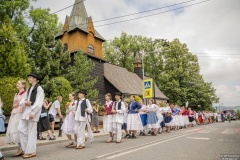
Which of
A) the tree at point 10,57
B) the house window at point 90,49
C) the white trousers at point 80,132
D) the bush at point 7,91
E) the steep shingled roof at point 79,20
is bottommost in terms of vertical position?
the white trousers at point 80,132

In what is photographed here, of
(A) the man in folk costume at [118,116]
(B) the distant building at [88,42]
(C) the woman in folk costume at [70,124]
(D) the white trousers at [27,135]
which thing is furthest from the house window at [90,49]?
(D) the white trousers at [27,135]

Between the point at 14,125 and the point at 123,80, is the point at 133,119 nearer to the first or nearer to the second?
the point at 14,125

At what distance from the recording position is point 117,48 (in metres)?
60.5

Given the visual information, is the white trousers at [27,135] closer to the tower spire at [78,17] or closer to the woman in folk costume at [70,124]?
the woman in folk costume at [70,124]

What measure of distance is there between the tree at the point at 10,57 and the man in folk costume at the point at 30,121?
1064cm

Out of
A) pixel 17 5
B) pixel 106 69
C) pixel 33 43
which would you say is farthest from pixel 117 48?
pixel 33 43

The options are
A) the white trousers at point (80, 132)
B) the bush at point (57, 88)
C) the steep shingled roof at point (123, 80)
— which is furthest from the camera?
the steep shingled roof at point (123, 80)

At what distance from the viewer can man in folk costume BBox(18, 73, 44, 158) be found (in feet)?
22.2

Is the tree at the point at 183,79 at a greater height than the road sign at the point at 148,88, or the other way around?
the tree at the point at 183,79

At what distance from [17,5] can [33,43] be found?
25.5ft

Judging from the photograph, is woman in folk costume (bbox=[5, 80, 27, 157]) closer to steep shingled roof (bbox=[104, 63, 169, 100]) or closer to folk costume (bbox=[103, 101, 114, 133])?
folk costume (bbox=[103, 101, 114, 133])

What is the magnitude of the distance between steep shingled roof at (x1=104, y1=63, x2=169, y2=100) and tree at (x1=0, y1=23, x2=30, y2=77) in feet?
66.5

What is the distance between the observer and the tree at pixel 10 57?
16.5m

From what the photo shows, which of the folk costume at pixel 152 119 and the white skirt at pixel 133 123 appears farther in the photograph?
the folk costume at pixel 152 119
